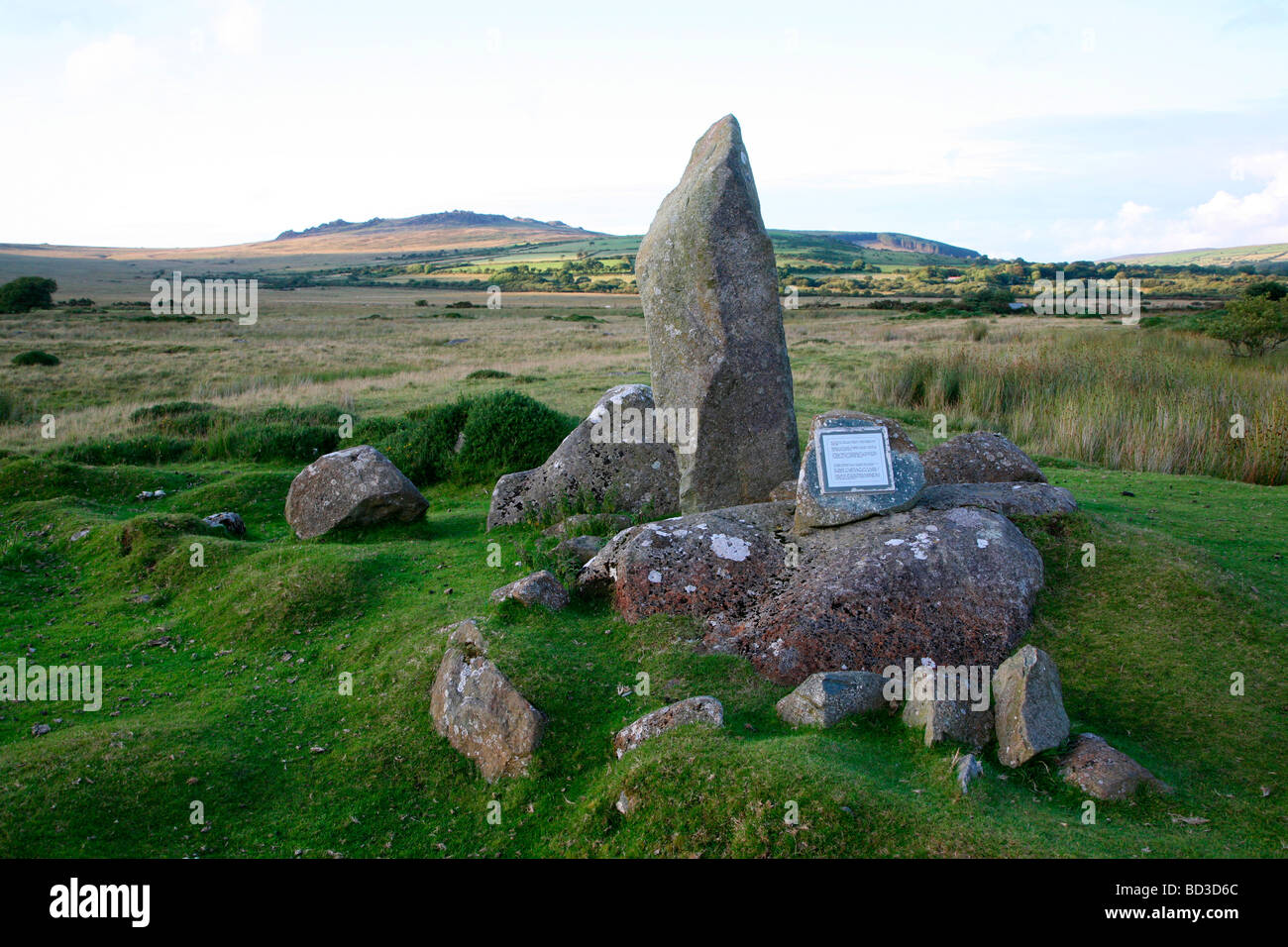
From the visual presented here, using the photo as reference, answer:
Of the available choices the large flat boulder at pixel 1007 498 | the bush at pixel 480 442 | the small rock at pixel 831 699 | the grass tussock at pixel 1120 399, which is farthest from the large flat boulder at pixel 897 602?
the grass tussock at pixel 1120 399

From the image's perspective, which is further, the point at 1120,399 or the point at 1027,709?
the point at 1120,399

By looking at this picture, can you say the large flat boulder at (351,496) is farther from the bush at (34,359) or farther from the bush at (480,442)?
the bush at (34,359)

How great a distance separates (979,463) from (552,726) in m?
6.64

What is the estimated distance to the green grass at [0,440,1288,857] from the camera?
499 centimetres

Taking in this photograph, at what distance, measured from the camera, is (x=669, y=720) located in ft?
19.7

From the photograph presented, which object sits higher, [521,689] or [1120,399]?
[1120,399]

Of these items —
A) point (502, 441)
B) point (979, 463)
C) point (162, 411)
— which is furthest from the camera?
point (162, 411)

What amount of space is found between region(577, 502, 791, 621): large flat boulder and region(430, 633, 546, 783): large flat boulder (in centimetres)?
167

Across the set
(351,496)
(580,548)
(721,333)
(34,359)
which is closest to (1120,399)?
(721,333)

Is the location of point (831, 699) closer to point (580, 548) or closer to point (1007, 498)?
point (580, 548)

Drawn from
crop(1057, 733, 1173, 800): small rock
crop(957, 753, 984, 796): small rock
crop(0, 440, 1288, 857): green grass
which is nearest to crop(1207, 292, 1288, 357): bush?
crop(0, 440, 1288, 857): green grass

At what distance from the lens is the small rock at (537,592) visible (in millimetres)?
8039

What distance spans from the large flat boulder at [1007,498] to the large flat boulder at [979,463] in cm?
95

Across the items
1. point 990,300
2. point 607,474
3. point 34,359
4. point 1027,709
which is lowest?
point 1027,709
